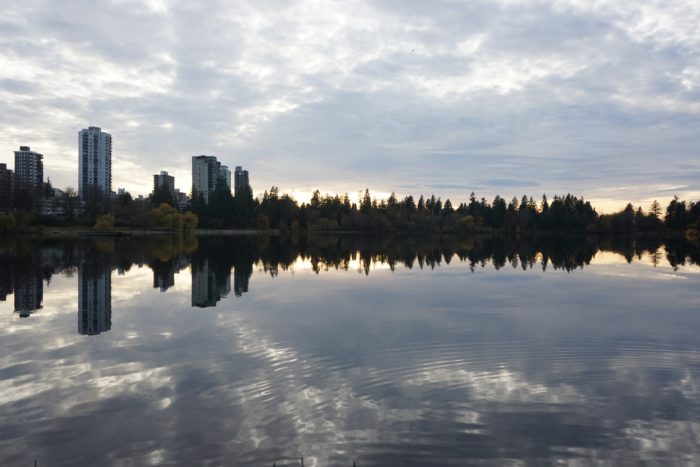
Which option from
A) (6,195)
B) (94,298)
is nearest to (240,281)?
(94,298)

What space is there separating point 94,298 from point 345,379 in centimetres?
1669

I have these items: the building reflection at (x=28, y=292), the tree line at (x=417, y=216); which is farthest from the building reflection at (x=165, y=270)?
the tree line at (x=417, y=216)

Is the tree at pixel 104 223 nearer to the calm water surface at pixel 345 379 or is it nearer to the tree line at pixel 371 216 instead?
the tree line at pixel 371 216

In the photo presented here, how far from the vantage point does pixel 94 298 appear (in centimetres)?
2302

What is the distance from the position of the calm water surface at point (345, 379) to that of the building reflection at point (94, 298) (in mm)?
181

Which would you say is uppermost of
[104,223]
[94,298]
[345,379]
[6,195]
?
[6,195]

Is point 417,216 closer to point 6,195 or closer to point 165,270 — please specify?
point 6,195

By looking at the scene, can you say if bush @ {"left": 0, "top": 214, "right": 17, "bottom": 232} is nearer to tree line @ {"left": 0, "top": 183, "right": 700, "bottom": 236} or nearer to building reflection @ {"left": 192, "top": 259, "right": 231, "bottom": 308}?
tree line @ {"left": 0, "top": 183, "right": 700, "bottom": 236}

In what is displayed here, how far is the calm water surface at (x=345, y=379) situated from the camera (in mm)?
7977

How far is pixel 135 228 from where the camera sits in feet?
411

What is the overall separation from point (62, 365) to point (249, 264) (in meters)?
29.5

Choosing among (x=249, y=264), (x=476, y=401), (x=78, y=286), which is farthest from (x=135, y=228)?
(x=476, y=401)

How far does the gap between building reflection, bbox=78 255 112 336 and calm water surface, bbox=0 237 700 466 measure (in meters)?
0.18

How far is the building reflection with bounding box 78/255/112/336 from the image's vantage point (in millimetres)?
17172
